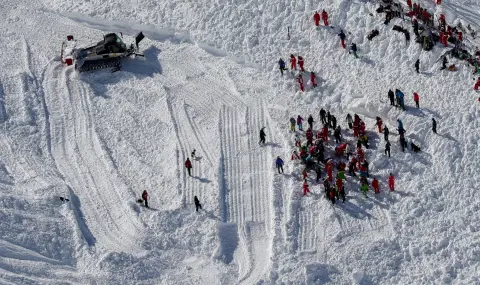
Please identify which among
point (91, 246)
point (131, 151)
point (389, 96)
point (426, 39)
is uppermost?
point (426, 39)

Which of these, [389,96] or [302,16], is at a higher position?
[302,16]

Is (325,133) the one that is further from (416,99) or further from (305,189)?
(416,99)

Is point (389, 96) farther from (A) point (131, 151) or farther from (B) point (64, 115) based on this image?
(B) point (64, 115)

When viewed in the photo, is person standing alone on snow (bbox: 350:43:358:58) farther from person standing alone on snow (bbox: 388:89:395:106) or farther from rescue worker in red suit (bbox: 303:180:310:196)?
rescue worker in red suit (bbox: 303:180:310:196)

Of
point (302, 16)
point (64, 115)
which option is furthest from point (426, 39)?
point (64, 115)

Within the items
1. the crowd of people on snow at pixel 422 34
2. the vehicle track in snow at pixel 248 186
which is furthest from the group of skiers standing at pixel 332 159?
the crowd of people on snow at pixel 422 34

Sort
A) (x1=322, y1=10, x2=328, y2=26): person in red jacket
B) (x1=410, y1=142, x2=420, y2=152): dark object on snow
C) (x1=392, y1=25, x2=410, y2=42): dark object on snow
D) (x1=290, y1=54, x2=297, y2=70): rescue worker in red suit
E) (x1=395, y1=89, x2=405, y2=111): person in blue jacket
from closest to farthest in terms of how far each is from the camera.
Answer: (x1=410, y1=142, x2=420, y2=152): dark object on snow → (x1=395, y1=89, x2=405, y2=111): person in blue jacket → (x1=392, y1=25, x2=410, y2=42): dark object on snow → (x1=290, y1=54, x2=297, y2=70): rescue worker in red suit → (x1=322, y1=10, x2=328, y2=26): person in red jacket

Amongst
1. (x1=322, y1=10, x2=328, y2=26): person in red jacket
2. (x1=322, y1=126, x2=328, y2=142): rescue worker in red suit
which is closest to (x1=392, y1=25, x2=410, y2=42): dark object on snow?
(x1=322, y1=10, x2=328, y2=26): person in red jacket

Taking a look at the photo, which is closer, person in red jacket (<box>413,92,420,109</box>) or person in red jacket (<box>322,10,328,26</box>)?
person in red jacket (<box>413,92,420,109</box>)
